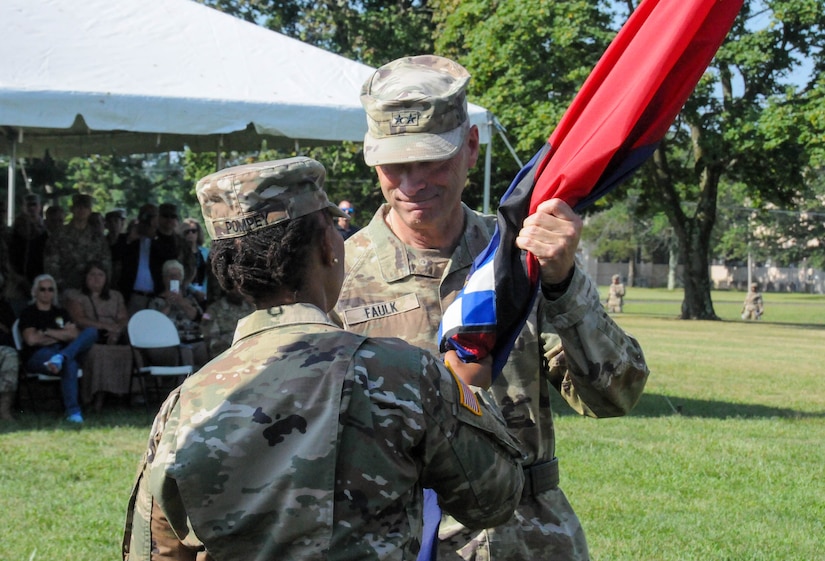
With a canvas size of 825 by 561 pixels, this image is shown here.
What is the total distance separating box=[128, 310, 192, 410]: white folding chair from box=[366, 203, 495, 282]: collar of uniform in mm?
7968

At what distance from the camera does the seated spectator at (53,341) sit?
32.8 feet

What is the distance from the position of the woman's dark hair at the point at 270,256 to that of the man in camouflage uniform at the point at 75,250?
9281 mm

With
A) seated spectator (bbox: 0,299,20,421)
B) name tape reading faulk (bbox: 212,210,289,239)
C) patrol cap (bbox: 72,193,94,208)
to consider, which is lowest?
seated spectator (bbox: 0,299,20,421)

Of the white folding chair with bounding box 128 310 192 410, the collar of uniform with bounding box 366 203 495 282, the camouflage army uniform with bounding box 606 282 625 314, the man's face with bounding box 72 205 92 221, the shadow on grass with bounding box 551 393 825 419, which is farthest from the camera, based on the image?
the camouflage army uniform with bounding box 606 282 625 314

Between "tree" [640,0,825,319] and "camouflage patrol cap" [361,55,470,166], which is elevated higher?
"tree" [640,0,825,319]

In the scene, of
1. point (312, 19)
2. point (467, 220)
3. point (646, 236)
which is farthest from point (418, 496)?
point (646, 236)

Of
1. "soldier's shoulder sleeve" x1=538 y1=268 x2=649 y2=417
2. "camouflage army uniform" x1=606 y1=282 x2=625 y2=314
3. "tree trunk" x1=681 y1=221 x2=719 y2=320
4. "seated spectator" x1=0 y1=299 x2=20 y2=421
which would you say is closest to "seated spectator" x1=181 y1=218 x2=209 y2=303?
"seated spectator" x1=0 y1=299 x2=20 y2=421

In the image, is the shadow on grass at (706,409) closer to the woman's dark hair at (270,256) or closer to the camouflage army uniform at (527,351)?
the camouflage army uniform at (527,351)

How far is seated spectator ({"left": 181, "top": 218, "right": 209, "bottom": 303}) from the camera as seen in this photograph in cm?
1285

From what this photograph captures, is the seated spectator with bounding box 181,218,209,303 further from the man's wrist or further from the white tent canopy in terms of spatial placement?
the man's wrist

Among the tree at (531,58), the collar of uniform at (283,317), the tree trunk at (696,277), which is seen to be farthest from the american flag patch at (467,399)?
the tree trunk at (696,277)

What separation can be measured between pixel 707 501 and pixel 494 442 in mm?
5911

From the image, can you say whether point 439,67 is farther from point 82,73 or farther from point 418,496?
point 82,73

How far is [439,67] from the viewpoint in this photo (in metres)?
2.89
